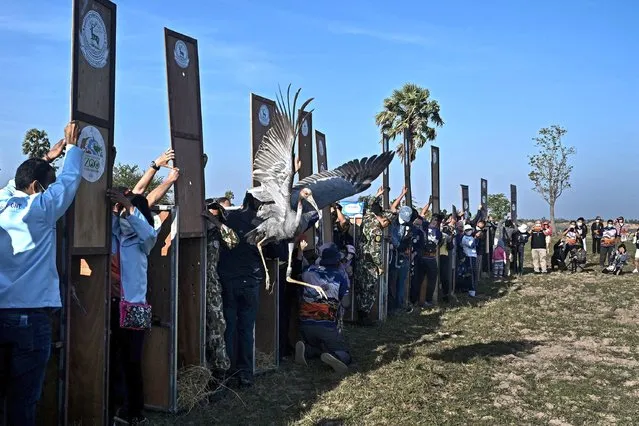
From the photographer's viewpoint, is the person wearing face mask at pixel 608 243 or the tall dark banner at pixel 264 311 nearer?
the tall dark banner at pixel 264 311

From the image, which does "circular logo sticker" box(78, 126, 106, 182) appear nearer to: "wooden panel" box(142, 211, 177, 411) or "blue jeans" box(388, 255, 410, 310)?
"wooden panel" box(142, 211, 177, 411)

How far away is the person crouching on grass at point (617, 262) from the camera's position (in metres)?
19.4

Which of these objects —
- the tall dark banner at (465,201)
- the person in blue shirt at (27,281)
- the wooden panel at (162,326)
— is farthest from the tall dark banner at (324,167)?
the tall dark banner at (465,201)

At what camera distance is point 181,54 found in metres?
5.80

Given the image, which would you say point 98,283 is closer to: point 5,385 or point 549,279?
point 5,385

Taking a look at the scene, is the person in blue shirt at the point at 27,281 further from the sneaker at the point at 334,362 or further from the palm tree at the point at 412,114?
the palm tree at the point at 412,114

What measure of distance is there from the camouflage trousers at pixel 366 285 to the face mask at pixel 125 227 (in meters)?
5.51

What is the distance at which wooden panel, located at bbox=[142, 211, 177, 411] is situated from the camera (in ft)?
17.7

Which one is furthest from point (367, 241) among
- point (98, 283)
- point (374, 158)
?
point (98, 283)

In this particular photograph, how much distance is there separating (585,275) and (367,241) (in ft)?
38.2

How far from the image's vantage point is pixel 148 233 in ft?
16.0

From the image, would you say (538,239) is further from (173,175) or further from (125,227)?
(125,227)

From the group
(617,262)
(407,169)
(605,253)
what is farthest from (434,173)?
(605,253)

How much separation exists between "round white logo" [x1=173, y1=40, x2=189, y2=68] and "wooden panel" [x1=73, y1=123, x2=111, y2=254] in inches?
50.7
